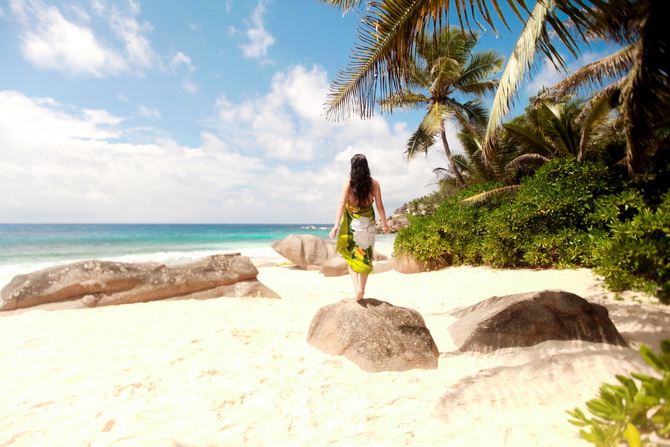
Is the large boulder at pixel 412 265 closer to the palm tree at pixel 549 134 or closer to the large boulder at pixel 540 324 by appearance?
the large boulder at pixel 540 324

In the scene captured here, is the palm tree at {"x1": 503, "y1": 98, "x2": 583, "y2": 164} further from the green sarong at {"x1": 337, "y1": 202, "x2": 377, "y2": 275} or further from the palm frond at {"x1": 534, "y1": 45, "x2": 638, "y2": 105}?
the green sarong at {"x1": 337, "y1": 202, "x2": 377, "y2": 275}

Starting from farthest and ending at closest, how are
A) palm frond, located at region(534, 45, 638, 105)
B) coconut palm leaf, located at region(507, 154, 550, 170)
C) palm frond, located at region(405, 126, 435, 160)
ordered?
palm frond, located at region(405, 126, 435, 160)
coconut palm leaf, located at region(507, 154, 550, 170)
palm frond, located at region(534, 45, 638, 105)

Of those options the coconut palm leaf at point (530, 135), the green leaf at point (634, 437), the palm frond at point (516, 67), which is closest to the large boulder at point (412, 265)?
the palm frond at point (516, 67)

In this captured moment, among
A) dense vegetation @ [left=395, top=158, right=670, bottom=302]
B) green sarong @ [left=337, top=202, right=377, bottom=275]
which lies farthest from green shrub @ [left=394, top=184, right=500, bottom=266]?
green sarong @ [left=337, top=202, right=377, bottom=275]

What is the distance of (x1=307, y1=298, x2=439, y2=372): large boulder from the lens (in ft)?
11.4

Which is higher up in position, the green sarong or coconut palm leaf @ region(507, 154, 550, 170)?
coconut palm leaf @ region(507, 154, 550, 170)

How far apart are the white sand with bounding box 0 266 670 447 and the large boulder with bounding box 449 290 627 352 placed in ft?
0.44

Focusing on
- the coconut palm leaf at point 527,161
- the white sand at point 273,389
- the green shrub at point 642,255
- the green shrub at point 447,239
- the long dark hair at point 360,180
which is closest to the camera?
the white sand at point 273,389

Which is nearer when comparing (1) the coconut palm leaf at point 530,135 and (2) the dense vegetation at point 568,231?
(2) the dense vegetation at point 568,231

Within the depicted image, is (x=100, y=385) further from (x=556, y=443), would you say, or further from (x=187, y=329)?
(x=556, y=443)

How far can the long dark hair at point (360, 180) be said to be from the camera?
4.27 m

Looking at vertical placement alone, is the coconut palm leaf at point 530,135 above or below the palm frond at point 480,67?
below

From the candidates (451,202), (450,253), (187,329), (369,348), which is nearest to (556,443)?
(369,348)

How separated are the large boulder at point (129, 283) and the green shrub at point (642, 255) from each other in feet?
19.3
